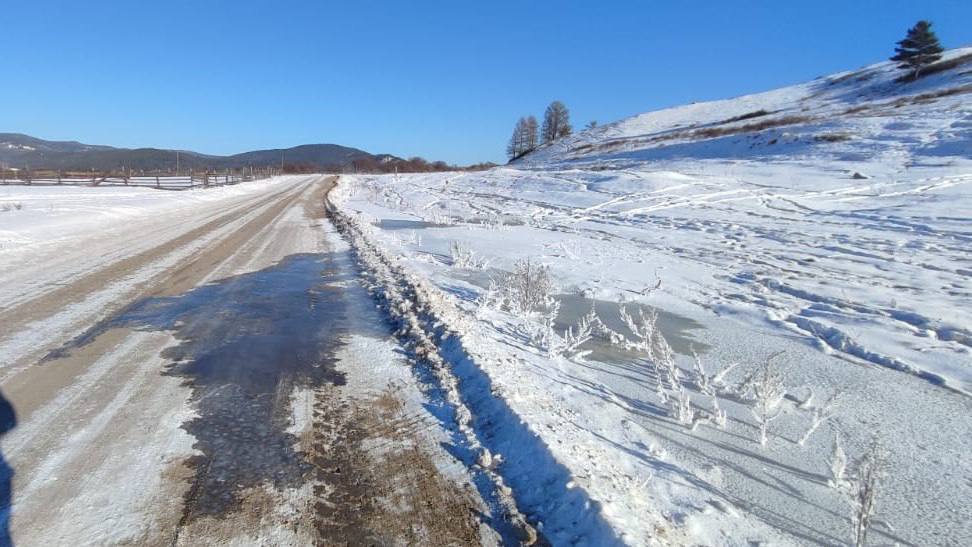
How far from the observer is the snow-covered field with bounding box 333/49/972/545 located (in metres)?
3.11

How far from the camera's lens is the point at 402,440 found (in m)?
3.64

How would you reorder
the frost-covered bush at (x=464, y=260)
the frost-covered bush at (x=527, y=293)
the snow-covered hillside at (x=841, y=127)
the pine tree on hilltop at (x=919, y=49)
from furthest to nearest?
the pine tree on hilltop at (x=919, y=49) → the snow-covered hillside at (x=841, y=127) → the frost-covered bush at (x=464, y=260) → the frost-covered bush at (x=527, y=293)

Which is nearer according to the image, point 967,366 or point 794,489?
point 794,489

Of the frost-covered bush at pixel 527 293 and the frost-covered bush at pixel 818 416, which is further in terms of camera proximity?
the frost-covered bush at pixel 527 293

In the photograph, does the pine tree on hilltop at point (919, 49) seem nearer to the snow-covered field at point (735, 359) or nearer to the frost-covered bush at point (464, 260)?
the snow-covered field at point (735, 359)

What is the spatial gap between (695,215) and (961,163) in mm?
14696

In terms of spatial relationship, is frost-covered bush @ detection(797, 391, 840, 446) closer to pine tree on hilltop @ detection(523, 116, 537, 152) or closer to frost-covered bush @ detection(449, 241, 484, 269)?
frost-covered bush @ detection(449, 241, 484, 269)

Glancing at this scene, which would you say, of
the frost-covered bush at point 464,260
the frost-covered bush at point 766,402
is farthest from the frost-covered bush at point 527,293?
the frost-covered bush at point 766,402

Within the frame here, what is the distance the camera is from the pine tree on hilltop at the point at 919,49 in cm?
5662

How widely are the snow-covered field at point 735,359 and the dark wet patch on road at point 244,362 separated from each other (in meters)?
1.43

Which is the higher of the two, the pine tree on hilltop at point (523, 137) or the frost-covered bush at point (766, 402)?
the pine tree on hilltop at point (523, 137)

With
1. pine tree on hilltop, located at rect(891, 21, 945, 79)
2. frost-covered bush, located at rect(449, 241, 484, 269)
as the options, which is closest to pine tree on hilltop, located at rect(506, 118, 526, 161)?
pine tree on hilltop, located at rect(891, 21, 945, 79)

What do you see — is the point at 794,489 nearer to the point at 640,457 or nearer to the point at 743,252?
the point at 640,457

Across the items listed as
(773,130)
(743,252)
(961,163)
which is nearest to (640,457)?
(743,252)
